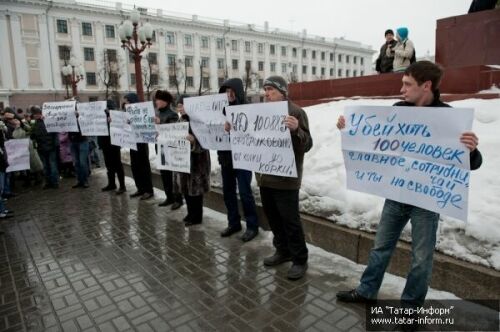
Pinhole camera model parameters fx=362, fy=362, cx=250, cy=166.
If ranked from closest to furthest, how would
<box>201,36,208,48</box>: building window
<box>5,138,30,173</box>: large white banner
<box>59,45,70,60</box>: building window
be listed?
A: <box>5,138,30,173</box>: large white banner < <box>59,45,70,60</box>: building window < <box>201,36,208,48</box>: building window

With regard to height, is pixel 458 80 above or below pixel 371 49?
below

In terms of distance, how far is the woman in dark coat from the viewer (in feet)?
18.1

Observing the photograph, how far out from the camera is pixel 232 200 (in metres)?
5.22

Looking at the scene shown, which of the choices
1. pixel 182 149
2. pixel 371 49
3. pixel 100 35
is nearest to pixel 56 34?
pixel 100 35

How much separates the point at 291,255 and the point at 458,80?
16.3 ft

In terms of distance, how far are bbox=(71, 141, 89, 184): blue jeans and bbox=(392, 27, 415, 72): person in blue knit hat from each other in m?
7.42

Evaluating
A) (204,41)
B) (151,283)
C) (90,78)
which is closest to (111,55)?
(90,78)

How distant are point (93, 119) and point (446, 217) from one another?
23.5ft

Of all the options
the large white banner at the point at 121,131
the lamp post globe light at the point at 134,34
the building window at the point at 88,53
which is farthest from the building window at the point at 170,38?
the large white banner at the point at 121,131

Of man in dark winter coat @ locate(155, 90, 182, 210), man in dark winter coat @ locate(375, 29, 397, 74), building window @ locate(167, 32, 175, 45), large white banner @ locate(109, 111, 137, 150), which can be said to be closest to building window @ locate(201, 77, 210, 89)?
building window @ locate(167, 32, 175, 45)

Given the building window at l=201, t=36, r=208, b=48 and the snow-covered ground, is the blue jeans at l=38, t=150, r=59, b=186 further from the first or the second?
the building window at l=201, t=36, r=208, b=48

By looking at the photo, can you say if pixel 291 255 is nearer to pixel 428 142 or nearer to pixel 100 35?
pixel 428 142

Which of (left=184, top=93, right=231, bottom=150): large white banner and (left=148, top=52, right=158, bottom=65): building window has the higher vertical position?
(left=148, top=52, right=158, bottom=65): building window

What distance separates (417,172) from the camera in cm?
281
